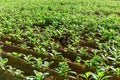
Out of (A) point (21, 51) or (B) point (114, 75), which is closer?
(B) point (114, 75)

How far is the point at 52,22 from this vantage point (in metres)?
10.5

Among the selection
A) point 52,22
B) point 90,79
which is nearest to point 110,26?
point 52,22

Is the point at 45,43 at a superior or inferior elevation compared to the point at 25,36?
inferior

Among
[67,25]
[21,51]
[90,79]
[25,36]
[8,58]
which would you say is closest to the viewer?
[90,79]

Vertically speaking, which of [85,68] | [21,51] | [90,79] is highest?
[21,51]

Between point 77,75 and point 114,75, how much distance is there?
612 mm

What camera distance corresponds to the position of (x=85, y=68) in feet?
18.0

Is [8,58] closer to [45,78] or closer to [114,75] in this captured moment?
[45,78]

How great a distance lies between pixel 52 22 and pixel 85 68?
16.9 feet

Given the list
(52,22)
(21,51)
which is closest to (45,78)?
(21,51)

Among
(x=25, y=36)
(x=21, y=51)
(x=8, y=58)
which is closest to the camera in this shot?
(x=8, y=58)

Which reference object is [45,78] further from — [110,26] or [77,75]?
[110,26]

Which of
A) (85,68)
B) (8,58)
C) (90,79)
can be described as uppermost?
(8,58)

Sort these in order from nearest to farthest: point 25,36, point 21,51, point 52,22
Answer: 1. point 21,51
2. point 25,36
3. point 52,22
